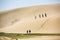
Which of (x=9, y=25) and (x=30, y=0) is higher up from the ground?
(x=30, y=0)

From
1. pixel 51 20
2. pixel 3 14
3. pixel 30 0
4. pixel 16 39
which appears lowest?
pixel 16 39

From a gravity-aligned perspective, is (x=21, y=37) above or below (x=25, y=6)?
below

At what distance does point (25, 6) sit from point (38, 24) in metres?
0.30

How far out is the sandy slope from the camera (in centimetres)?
153

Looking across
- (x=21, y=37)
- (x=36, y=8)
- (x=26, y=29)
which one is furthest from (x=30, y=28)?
(x=36, y=8)

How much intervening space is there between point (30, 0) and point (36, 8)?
5.5 inches

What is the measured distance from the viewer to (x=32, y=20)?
1.56 meters

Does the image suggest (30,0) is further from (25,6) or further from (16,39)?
(16,39)

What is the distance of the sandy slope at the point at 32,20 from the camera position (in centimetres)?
153

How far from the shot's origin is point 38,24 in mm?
1545

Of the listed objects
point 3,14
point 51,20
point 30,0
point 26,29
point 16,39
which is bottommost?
point 16,39

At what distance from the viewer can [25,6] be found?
5.24ft

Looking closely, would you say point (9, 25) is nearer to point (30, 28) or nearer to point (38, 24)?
point (30, 28)

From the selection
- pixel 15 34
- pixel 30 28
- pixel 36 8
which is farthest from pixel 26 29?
pixel 36 8
